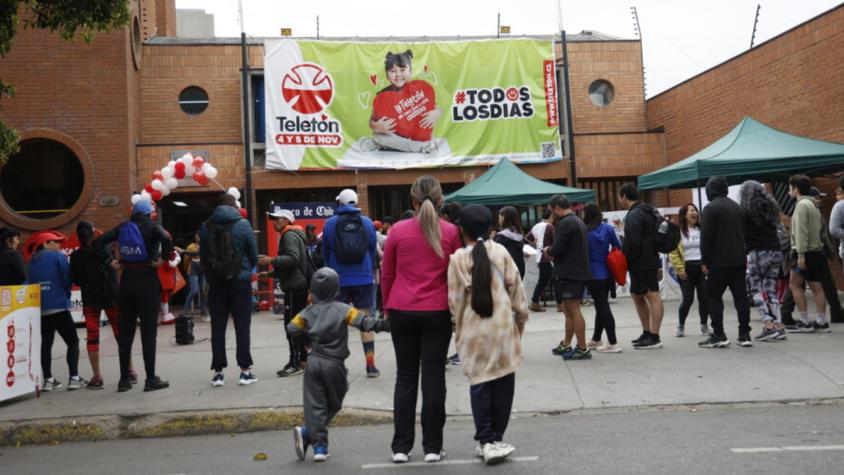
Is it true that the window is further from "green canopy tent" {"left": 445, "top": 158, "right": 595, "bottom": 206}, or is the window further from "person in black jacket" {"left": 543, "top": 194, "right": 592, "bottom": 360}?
"person in black jacket" {"left": 543, "top": 194, "right": 592, "bottom": 360}

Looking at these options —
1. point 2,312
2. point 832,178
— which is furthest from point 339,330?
point 832,178

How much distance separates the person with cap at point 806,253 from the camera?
29.9 feet

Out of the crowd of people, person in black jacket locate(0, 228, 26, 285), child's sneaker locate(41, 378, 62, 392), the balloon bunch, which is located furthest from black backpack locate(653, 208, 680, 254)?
the balloon bunch

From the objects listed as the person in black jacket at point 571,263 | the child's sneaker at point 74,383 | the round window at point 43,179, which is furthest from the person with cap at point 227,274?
the round window at point 43,179

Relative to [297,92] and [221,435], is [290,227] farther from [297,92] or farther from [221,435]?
[297,92]

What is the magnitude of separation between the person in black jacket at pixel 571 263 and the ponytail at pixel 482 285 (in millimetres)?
3481

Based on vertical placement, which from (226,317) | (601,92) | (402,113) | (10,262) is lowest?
(226,317)

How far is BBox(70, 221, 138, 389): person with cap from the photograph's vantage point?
26.4 feet

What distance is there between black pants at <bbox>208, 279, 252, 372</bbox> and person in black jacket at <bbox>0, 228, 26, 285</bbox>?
7.34 feet

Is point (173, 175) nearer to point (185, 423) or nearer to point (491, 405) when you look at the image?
point (185, 423)

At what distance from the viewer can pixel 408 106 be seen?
59.3ft

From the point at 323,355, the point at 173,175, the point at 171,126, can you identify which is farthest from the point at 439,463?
the point at 171,126

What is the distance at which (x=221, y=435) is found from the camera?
660cm

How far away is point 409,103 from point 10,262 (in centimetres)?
1126
